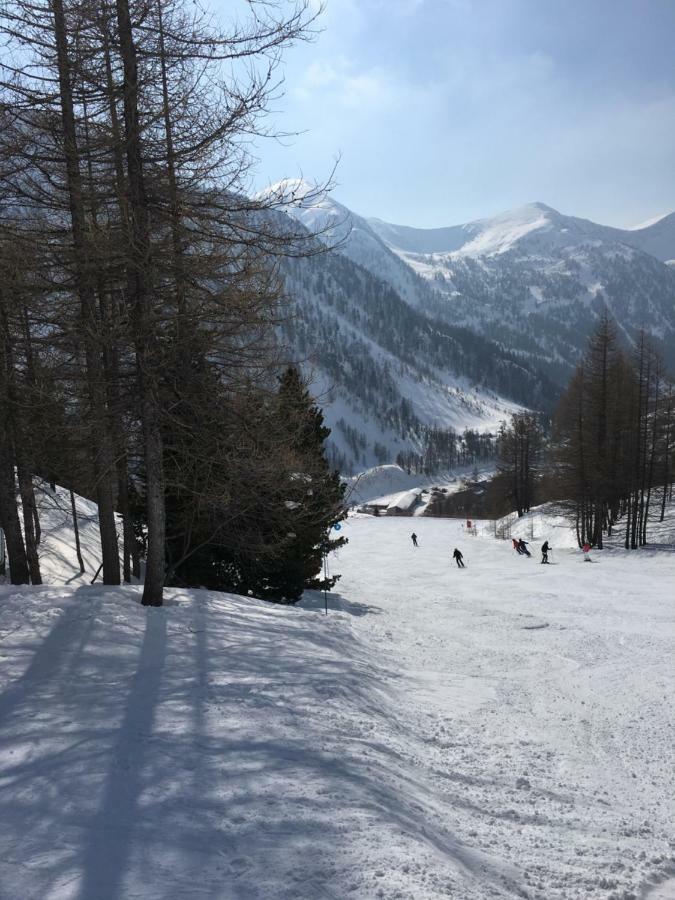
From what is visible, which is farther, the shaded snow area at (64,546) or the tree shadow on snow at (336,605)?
the shaded snow area at (64,546)

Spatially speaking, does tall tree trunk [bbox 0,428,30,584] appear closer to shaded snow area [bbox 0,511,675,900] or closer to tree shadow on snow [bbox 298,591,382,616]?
shaded snow area [bbox 0,511,675,900]

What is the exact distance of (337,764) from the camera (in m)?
4.85

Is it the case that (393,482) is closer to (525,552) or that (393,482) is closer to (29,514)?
(525,552)

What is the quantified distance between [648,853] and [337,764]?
275 cm

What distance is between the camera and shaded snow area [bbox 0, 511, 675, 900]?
133 inches

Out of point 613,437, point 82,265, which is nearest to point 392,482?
point 613,437

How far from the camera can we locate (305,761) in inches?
188

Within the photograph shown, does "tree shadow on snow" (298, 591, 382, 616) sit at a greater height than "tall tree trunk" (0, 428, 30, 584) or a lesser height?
lesser

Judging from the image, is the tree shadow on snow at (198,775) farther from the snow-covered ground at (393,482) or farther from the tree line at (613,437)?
the snow-covered ground at (393,482)

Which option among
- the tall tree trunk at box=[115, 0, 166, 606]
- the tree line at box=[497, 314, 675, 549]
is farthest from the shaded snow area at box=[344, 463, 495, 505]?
the tall tree trunk at box=[115, 0, 166, 606]

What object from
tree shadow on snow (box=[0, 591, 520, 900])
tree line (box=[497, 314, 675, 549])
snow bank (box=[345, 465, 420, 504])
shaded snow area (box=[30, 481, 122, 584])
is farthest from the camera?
snow bank (box=[345, 465, 420, 504])

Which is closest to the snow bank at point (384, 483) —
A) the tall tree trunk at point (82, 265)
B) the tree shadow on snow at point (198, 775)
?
the tall tree trunk at point (82, 265)

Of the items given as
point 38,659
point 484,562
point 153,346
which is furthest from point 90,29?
point 484,562

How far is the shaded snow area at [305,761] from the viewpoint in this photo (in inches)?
133
